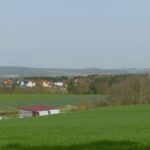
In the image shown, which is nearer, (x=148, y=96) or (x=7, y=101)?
(x=148, y=96)

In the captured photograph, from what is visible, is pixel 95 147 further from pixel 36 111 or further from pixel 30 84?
pixel 30 84

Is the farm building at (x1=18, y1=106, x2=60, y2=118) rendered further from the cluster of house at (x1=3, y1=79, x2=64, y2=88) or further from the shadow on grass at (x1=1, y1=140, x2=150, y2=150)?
the shadow on grass at (x1=1, y1=140, x2=150, y2=150)

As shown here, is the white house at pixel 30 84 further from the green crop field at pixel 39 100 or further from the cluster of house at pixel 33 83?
the green crop field at pixel 39 100

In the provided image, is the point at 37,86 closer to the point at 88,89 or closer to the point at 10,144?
the point at 88,89

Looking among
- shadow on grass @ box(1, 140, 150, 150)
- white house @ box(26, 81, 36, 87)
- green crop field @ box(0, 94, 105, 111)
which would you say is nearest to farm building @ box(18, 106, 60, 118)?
green crop field @ box(0, 94, 105, 111)

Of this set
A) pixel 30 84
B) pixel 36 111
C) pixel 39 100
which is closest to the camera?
pixel 36 111

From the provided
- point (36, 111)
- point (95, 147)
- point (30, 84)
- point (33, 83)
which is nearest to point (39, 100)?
point (36, 111)

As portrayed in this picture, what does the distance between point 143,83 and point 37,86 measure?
37.3m

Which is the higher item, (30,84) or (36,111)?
(30,84)

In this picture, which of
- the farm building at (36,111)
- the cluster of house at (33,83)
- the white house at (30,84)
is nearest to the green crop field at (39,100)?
the farm building at (36,111)

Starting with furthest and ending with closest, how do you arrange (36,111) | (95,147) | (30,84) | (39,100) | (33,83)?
(30,84), (33,83), (39,100), (36,111), (95,147)

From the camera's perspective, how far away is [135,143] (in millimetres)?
11039

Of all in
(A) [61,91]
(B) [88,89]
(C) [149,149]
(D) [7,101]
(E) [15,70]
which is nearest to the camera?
(C) [149,149]

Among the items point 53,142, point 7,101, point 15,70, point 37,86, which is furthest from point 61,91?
point 53,142
